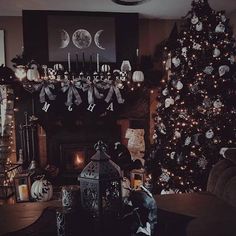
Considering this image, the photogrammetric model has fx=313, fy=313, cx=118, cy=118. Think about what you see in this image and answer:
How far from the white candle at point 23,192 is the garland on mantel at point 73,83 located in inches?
44.0

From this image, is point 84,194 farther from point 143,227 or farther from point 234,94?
point 234,94

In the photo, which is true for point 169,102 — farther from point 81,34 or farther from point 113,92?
point 81,34

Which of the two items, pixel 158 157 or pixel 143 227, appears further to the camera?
pixel 158 157

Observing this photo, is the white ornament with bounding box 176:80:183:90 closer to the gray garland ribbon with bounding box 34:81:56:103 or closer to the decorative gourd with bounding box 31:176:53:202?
the gray garland ribbon with bounding box 34:81:56:103

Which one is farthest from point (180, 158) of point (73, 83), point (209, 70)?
point (73, 83)

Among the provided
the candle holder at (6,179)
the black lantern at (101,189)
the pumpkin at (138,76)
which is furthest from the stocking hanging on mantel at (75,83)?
the black lantern at (101,189)

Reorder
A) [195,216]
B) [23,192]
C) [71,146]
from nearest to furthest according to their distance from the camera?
[195,216], [23,192], [71,146]

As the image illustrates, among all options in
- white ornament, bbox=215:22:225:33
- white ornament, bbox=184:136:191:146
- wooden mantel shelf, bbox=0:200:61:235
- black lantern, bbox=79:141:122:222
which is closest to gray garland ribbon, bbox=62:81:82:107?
white ornament, bbox=184:136:191:146

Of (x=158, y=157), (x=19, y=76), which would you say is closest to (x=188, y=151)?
(x=158, y=157)

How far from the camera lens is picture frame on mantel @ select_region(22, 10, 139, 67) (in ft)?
14.5

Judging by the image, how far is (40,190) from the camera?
159 inches

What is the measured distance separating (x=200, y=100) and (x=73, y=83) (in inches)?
68.3

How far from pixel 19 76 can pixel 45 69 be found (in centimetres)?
37

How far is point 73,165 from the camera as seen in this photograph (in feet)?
15.6
